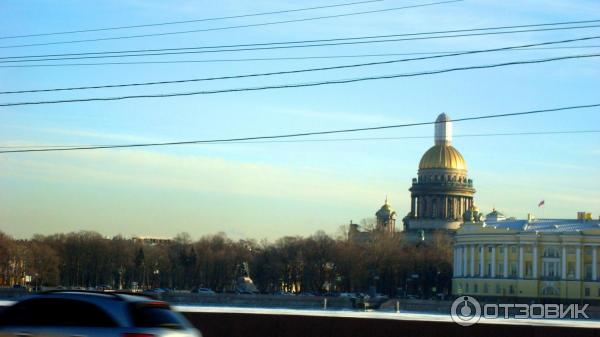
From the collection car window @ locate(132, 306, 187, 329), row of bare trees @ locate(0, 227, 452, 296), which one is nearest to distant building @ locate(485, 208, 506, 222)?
row of bare trees @ locate(0, 227, 452, 296)

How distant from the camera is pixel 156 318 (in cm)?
1697

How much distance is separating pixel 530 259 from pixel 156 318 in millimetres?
112925

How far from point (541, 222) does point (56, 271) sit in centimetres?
5714

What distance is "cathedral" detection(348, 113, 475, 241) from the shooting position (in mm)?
172750

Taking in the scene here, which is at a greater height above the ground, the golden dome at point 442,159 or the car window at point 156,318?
the golden dome at point 442,159

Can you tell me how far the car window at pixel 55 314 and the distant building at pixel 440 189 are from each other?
155m

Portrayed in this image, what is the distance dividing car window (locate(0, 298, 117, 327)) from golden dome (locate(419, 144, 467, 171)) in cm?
15767

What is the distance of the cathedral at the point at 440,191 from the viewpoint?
567 ft

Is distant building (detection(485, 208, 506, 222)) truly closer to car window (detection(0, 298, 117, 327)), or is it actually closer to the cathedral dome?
the cathedral dome

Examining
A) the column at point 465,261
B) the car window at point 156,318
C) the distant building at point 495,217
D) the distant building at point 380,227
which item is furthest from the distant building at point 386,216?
the car window at point 156,318

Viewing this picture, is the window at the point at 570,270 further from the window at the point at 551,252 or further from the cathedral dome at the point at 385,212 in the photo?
the cathedral dome at the point at 385,212

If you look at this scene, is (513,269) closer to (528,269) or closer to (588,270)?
(528,269)

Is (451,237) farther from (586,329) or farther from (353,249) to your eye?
(586,329)

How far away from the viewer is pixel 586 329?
26766mm
